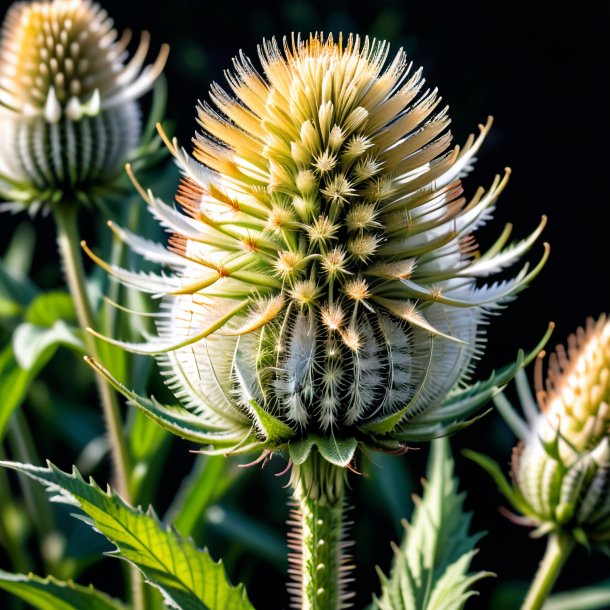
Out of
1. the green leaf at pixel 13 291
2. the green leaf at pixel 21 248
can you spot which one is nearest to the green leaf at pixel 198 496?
the green leaf at pixel 13 291

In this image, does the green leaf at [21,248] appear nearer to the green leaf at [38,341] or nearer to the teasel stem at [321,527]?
the green leaf at [38,341]

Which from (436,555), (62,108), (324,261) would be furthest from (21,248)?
(324,261)

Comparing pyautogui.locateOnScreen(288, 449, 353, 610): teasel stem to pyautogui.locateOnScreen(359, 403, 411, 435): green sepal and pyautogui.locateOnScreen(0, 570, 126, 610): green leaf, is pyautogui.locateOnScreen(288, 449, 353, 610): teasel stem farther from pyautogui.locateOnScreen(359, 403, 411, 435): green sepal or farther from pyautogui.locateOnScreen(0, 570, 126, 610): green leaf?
pyautogui.locateOnScreen(0, 570, 126, 610): green leaf

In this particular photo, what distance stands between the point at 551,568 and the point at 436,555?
0.22 meters

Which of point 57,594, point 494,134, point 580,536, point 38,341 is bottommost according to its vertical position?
point 57,594

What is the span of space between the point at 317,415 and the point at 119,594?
71.6 inches

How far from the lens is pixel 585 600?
7.43ft

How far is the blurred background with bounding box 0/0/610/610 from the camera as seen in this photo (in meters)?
3.09

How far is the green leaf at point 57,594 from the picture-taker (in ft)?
4.74

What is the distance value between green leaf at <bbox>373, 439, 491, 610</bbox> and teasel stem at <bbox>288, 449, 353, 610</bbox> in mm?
92

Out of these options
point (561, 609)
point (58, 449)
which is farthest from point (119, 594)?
point (561, 609)

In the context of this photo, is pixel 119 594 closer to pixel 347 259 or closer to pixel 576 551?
pixel 576 551

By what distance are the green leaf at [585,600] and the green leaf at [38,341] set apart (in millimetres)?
1338

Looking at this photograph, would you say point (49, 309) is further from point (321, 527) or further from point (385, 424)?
point (385, 424)
